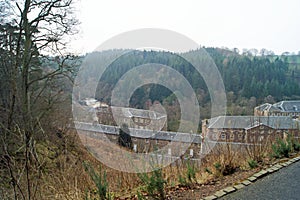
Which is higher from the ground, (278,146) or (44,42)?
(44,42)

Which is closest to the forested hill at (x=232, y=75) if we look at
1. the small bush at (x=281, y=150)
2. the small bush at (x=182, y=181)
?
the small bush at (x=281, y=150)

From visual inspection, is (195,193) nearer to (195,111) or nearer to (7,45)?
(195,111)

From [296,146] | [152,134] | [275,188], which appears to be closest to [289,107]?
[296,146]

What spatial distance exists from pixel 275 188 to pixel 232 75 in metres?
10.3

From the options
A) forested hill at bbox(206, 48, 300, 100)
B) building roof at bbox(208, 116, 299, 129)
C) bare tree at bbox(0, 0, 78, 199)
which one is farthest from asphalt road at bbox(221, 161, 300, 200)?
forested hill at bbox(206, 48, 300, 100)

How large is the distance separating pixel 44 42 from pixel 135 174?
540 cm

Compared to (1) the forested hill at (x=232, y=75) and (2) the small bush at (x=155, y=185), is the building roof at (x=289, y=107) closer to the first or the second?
(1) the forested hill at (x=232, y=75)

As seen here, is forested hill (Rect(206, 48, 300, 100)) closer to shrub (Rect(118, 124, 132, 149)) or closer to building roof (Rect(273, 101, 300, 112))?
building roof (Rect(273, 101, 300, 112))

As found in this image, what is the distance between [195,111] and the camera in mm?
5320

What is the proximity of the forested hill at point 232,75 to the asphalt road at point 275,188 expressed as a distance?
301 centimetres

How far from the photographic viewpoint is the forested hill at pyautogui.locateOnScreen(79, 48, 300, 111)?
204 inches

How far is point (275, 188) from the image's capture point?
234 centimetres

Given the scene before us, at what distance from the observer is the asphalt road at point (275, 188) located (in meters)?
2.19

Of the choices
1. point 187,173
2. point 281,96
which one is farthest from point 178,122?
point 281,96
